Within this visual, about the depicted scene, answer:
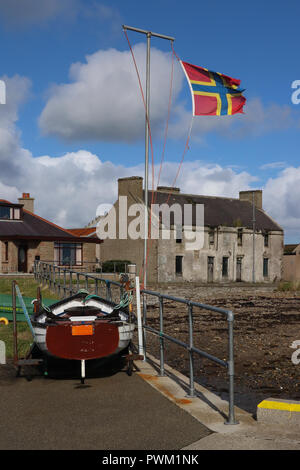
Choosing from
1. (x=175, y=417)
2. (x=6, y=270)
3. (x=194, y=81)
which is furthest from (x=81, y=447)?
(x=6, y=270)

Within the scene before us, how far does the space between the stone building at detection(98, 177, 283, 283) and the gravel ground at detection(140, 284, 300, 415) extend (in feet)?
82.3

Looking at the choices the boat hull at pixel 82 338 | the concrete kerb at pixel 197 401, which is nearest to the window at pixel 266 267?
the concrete kerb at pixel 197 401

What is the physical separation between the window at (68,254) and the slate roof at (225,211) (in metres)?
8.77

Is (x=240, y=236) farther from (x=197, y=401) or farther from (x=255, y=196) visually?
(x=197, y=401)

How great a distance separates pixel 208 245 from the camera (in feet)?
175

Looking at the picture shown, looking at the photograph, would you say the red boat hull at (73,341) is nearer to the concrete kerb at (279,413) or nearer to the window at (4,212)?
the concrete kerb at (279,413)

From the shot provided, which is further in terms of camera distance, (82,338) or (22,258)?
(22,258)

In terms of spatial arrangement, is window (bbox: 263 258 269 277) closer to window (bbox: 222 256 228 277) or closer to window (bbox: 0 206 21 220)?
window (bbox: 222 256 228 277)

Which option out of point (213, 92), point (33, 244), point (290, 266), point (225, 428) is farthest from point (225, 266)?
point (225, 428)

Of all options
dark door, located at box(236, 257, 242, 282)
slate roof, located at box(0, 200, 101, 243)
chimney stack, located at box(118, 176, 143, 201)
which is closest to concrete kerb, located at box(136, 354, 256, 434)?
slate roof, located at box(0, 200, 101, 243)

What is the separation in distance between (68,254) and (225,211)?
18.5 m

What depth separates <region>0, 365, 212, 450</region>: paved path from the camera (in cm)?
504

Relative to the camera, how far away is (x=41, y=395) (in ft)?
22.5
